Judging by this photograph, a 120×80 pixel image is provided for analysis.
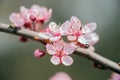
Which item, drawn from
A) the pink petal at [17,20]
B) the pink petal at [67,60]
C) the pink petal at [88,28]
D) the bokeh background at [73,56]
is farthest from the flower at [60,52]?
the bokeh background at [73,56]

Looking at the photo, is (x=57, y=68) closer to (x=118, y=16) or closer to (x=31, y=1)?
(x=31, y=1)

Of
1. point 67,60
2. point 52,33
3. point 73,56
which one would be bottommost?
point 73,56

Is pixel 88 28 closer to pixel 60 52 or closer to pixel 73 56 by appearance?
pixel 60 52

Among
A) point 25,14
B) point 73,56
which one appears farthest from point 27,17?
point 73,56

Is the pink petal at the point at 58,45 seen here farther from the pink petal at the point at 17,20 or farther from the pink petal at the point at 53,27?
the pink petal at the point at 17,20

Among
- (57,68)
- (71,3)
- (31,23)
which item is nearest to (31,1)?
(57,68)
